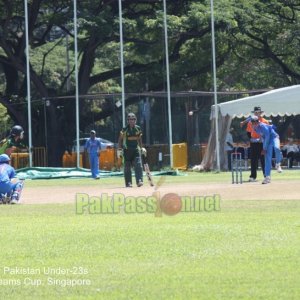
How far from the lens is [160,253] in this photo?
42.2ft

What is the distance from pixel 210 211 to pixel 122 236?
462cm

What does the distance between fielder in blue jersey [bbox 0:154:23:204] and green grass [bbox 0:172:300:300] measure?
10.1ft

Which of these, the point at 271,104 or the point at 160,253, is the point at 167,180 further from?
the point at 160,253

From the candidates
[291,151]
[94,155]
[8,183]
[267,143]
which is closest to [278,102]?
[291,151]

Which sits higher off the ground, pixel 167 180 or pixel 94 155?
pixel 94 155

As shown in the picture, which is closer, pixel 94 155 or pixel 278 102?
pixel 94 155

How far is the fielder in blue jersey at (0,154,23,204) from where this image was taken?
21923 millimetres

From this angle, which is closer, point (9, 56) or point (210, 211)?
point (210, 211)

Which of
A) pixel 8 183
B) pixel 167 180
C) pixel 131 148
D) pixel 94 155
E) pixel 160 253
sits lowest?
pixel 160 253

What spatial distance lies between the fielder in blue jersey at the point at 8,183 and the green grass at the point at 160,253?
309 cm

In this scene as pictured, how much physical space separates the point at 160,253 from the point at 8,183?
9.70 m

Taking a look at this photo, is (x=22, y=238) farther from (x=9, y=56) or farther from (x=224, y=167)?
(x=9, y=56)

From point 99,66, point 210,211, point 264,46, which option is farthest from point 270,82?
point 210,211

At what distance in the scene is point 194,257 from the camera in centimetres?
1246
